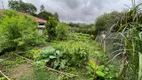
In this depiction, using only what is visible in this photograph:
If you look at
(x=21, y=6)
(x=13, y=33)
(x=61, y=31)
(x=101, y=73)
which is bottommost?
(x=101, y=73)

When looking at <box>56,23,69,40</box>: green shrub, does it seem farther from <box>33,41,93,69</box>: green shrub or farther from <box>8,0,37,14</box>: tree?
<box>8,0,37,14</box>: tree

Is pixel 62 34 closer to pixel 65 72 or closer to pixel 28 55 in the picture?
pixel 28 55

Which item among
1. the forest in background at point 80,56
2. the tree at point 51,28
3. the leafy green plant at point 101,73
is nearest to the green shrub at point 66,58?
the forest in background at point 80,56

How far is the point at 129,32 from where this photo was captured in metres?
1.50

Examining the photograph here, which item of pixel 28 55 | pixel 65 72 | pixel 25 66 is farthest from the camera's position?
pixel 28 55

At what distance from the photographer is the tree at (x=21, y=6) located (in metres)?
25.5

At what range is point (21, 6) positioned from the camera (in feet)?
87.9

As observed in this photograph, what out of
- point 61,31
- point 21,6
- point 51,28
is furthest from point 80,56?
point 21,6

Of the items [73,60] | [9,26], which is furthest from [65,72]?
[9,26]

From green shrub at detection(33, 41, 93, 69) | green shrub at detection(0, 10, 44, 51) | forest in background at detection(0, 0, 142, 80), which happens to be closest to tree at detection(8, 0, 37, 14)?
green shrub at detection(0, 10, 44, 51)

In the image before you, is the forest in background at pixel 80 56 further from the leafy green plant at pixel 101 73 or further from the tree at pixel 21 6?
the tree at pixel 21 6

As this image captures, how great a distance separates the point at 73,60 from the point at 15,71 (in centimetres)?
170

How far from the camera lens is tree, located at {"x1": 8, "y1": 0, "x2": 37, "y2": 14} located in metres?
25.5

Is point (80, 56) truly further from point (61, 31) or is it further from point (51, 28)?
point (51, 28)
